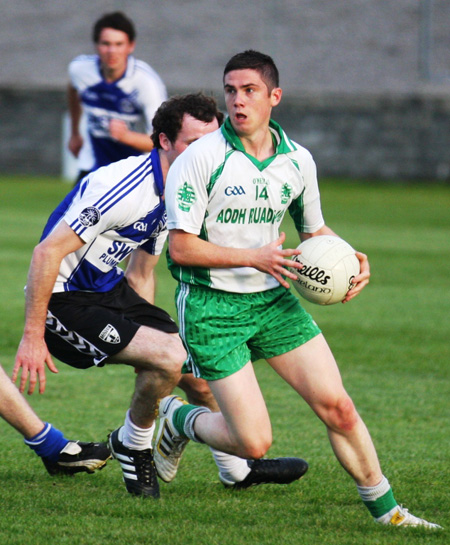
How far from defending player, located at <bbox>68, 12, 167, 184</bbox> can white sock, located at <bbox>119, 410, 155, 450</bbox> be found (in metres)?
4.33

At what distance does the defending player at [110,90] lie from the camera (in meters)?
9.48

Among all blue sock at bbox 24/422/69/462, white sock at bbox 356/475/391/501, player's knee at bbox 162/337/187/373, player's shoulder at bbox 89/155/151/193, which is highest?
player's shoulder at bbox 89/155/151/193

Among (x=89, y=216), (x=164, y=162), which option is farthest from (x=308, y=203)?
(x=89, y=216)

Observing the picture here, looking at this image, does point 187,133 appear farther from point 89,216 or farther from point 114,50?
point 114,50

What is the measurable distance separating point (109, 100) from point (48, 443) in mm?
5129

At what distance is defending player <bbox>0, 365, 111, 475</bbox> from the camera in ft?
16.8

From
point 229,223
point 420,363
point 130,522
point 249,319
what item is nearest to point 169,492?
point 130,522

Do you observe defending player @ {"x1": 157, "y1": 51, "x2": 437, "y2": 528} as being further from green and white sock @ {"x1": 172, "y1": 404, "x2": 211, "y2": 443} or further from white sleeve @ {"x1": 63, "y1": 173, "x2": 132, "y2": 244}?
white sleeve @ {"x1": 63, "y1": 173, "x2": 132, "y2": 244}

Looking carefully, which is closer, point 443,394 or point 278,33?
point 443,394

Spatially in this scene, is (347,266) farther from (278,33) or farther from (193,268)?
(278,33)

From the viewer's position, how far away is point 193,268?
4.80m

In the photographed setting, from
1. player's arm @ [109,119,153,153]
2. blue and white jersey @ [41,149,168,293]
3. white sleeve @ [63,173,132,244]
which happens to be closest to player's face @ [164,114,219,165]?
blue and white jersey @ [41,149,168,293]

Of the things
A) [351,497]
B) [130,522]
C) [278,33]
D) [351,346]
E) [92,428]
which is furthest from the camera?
[278,33]

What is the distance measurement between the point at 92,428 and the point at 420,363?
3366mm
